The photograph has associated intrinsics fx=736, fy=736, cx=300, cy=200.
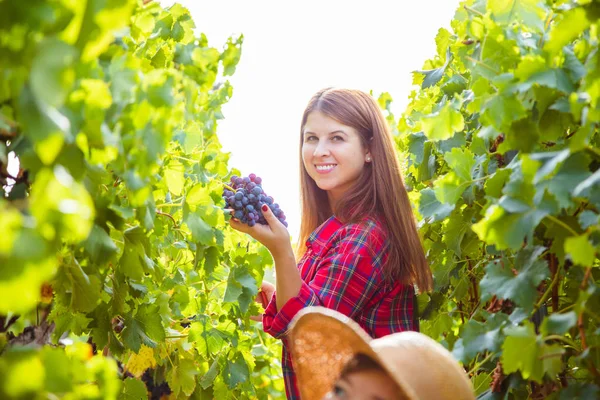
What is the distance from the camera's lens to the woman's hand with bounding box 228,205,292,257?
1.90 m

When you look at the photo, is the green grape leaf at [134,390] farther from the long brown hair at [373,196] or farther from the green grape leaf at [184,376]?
the long brown hair at [373,196]

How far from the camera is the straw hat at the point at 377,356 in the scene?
0.99 meters

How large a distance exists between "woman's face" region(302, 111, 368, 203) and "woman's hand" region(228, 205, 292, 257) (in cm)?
37

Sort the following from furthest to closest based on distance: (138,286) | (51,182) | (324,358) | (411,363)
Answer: (138,286)
(324,358)
(411,363)
(51,182)

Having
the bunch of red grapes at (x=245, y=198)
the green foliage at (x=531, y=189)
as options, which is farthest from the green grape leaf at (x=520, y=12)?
the bunch of red grapes at (x=245, y=198)

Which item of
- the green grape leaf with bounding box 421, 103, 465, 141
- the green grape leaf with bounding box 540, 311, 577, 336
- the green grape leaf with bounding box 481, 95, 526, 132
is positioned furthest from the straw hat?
the green grape leaf with bounding box 421, 103, 465, 141

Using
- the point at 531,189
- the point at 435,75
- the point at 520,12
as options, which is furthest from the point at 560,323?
the point at 435,75

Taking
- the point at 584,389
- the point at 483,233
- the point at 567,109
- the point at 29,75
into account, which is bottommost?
the point at 584,389

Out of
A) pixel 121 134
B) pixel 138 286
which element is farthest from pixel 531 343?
pixel 138 286

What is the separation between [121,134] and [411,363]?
488 millimetres

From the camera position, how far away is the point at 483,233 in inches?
42.5

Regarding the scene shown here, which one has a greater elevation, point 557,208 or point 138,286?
point 557,208

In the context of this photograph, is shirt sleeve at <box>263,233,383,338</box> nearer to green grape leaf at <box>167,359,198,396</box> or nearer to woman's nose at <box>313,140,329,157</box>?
green grape leaf at <box>167,359,198,396</box>

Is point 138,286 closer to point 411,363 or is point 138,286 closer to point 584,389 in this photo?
point 411,363
